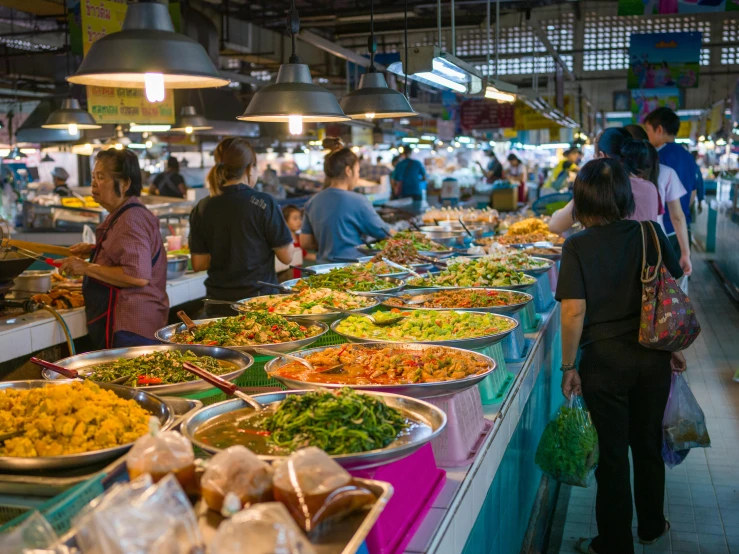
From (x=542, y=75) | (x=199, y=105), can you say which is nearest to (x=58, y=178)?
(x=199, y=105)

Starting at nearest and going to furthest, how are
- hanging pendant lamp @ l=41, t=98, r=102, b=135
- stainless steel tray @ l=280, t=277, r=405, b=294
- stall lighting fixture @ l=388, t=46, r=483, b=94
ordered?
1. stainless steel tray @ l=280, t=277, r=405, b=294
2. stall lighting fixture @ l=388, t=46, r=483, b=94
3. hanging pendant lamp @ l=41, t=98, r=102, b=135

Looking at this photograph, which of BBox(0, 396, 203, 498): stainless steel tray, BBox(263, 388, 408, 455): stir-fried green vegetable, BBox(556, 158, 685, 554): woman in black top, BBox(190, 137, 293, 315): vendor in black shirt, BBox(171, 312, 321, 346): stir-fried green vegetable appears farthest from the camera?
BBox(190, 137, 293, 315): vendor in black shirt

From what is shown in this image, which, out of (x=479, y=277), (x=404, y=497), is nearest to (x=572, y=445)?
(x=479, y=277)

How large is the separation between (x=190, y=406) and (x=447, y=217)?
8.00 meters

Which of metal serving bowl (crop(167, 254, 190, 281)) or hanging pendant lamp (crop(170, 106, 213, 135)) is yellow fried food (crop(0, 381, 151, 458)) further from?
hanging pendant lamp (crop(170, 106, 213, 135))

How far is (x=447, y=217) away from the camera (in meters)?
10.2

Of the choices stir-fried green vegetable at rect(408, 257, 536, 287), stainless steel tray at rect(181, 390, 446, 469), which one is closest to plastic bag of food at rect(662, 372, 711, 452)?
stir-fried green vegetable at rect(408, 257, 536, 287)

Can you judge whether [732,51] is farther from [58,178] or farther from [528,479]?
[528,479]

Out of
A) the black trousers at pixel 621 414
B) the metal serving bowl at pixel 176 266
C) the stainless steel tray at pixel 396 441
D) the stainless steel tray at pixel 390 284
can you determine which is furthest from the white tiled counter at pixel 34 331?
the black trousers at pixel 621 414

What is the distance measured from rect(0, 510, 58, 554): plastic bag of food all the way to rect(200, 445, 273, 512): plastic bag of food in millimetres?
334

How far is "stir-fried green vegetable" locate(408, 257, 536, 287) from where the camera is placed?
15.8 feet

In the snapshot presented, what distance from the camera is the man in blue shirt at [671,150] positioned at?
7020 millimetres

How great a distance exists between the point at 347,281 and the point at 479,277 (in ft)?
2.77

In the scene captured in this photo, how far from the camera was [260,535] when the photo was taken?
131 cm
